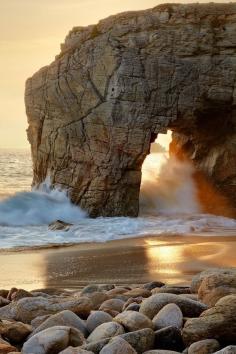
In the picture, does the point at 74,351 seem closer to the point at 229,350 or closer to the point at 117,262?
the point at 229,350

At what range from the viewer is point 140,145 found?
59.9 feet

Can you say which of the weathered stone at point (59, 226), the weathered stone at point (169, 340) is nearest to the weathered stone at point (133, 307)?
the weathered stone at point (169, 340)

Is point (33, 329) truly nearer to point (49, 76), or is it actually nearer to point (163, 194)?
point (49, 76)

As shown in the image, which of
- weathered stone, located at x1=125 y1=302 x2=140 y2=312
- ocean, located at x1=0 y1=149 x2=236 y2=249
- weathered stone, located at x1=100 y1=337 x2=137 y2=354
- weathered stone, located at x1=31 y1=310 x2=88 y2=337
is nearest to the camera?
weathered stone, located at x1=100 y1=337 x2=137 y2=354

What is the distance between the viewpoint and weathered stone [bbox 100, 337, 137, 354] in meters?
4.28

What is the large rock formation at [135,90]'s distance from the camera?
18312 mm

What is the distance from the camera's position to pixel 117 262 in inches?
437

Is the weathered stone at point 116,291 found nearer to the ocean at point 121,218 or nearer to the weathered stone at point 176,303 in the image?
the weathered stone at point 176,303

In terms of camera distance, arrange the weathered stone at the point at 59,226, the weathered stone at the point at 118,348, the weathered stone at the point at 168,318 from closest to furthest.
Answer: the weathered stone at the point at 118,348, the weathered stone at the point at 168,318, the weathered stone at the point at 59,226

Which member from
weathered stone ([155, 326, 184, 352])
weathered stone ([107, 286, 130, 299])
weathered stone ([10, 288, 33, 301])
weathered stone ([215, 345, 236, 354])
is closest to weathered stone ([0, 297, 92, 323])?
weathered stone ([10, 288, 33, 301])

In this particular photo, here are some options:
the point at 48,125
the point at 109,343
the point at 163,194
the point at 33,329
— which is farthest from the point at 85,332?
the point at 163,194

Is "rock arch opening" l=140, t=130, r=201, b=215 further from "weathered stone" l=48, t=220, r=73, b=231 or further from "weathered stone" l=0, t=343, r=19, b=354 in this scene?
"weathered stone" l=0, t=343, r=19, b=354

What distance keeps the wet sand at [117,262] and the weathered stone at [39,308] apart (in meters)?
2.90

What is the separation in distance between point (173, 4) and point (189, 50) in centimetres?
161
